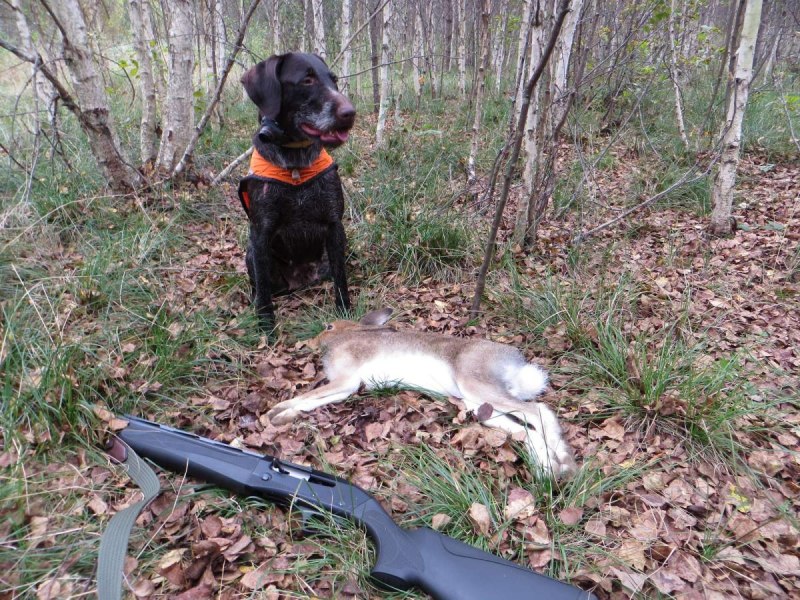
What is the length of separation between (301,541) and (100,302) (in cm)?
237

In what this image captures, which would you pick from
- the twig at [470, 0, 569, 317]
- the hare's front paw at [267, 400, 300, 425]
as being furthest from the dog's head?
the hare's front paw at [267, 400, 300, 425]

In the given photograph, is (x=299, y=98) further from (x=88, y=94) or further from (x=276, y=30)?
(x=276, y=30)

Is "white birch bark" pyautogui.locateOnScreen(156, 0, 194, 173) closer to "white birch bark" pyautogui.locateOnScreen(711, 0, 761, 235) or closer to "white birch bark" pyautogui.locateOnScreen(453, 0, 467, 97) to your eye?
"white birch bark" pyautogui.locateOnScreen(711, 0, 761, 235)

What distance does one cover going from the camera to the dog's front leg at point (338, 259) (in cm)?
374

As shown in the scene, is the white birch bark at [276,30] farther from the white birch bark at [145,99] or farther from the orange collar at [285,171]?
the orange collar at [285,171]

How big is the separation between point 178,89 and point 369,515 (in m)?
5.22

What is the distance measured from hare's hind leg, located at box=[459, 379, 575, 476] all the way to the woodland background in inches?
3.8

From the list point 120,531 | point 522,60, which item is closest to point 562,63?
point 522,60

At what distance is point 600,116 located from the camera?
8.09m

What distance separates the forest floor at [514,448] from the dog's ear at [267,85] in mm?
1570

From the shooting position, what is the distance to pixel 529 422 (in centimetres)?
261

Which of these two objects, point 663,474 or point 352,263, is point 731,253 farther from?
point 352,263

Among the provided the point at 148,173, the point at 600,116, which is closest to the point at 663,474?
the point at 148,173

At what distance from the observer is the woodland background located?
6.55 feet
